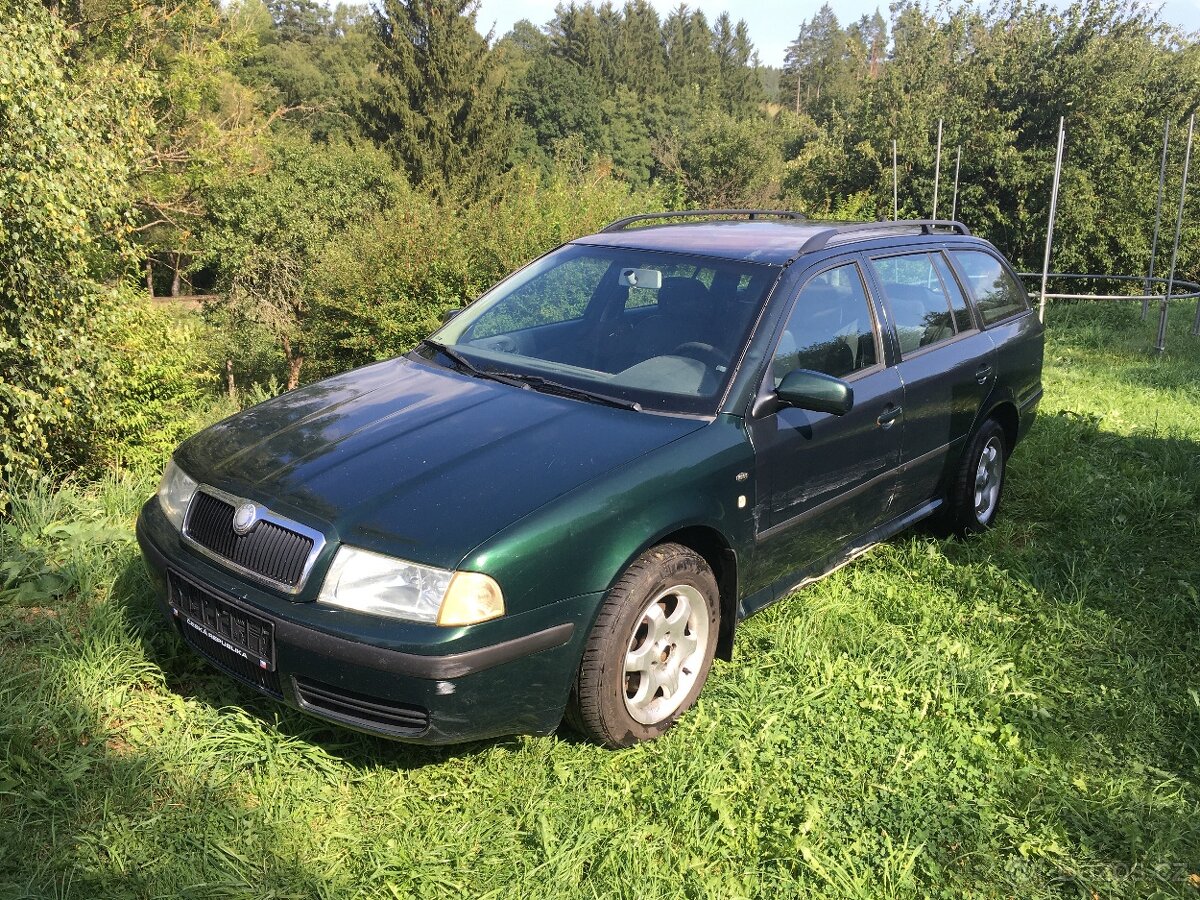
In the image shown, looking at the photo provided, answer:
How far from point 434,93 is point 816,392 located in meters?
35.1

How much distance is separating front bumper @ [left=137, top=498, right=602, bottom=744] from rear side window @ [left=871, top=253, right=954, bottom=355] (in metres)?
2.23

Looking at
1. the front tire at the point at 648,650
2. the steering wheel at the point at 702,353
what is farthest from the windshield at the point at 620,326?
the front tire at the point at 648,650

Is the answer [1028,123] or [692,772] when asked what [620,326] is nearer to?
[692,772]

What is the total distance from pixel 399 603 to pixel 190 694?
49.9 inches

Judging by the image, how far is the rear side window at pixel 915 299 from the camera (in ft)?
13.4

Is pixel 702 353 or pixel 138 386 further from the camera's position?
pixel 138 386

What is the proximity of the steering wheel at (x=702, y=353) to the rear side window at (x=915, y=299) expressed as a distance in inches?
44.0

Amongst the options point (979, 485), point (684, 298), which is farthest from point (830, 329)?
point (979, 485)

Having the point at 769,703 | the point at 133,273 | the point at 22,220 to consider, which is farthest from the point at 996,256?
the point at 133,273

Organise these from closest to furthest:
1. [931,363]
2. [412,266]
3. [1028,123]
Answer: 1. [931,363]
2. [412,266]
3. [1028,123]

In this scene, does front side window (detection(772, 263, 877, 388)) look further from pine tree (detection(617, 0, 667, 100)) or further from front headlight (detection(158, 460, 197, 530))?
pine tree (detection(617, 0, 667, 100))

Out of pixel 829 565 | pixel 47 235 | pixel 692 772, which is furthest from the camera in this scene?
pixel 47 235

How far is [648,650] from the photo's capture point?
2988 millimetres

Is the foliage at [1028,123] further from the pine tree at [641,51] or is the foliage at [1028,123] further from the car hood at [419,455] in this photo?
the pine tree at [641,51]
